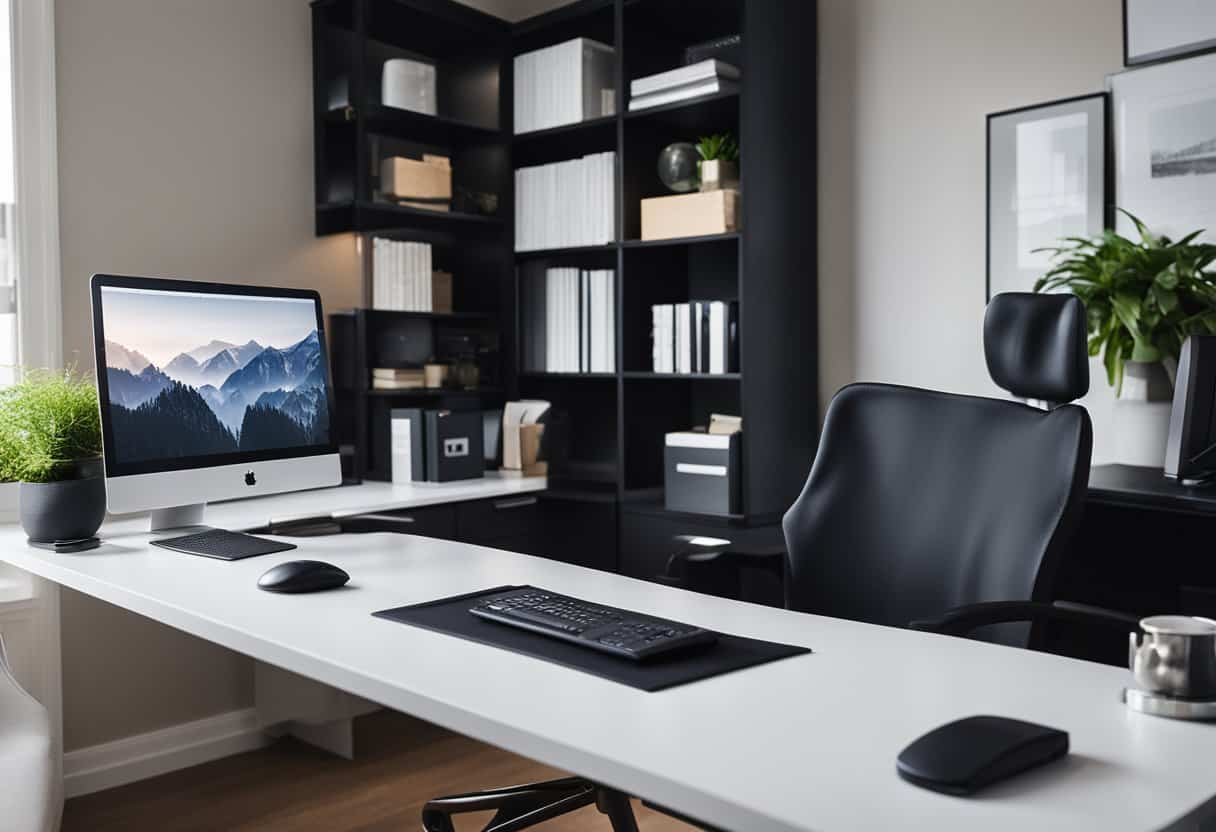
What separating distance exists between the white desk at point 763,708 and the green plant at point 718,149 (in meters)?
1.86

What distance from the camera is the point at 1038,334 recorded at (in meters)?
1.85

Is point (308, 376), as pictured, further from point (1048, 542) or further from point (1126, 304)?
point (1126, 304)

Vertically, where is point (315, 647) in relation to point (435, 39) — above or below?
below

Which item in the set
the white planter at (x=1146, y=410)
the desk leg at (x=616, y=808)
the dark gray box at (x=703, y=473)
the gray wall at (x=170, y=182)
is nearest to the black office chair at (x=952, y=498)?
the desk leg at (x=616, y=808)

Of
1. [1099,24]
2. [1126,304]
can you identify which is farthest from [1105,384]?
[1099,24]

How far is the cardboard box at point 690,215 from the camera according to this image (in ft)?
10.4

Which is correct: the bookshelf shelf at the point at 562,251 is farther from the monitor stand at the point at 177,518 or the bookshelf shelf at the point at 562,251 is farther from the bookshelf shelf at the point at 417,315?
the monitor stand at the point at 177,518

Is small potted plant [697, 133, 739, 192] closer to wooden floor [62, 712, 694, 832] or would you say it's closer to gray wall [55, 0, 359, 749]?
gray wall [55, 0, 359, 749]

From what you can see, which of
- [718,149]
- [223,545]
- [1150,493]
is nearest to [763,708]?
[223,545]

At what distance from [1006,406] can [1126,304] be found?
770 millimetres

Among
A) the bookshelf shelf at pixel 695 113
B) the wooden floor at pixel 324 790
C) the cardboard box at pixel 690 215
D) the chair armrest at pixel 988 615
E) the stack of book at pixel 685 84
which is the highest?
the stack of book at pixel 685 84

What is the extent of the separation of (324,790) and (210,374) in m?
1.28

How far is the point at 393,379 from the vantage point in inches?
134

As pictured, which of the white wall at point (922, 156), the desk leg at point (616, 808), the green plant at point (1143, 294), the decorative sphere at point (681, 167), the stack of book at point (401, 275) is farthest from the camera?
the stack of book at point (401, 275)
